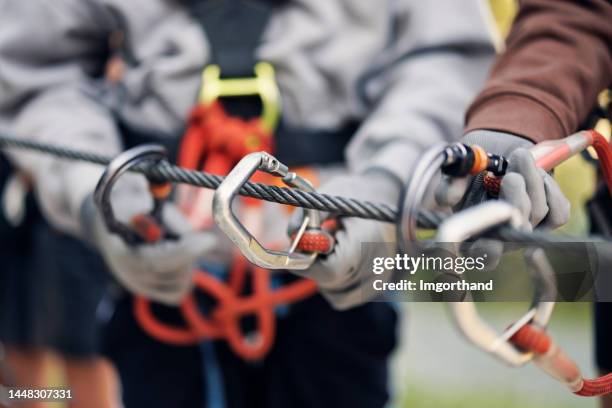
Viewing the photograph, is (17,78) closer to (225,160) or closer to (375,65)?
(225,160)

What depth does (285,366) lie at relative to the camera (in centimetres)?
90

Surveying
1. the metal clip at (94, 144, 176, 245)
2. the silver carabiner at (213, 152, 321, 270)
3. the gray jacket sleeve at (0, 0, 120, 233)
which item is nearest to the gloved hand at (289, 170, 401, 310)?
the silver carabiner at (213, 152, 321, 270)

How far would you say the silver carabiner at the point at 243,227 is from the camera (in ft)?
1.60

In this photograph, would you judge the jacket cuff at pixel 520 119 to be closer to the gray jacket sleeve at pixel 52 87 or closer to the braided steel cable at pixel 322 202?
the braided steel cable at pixel 322 202

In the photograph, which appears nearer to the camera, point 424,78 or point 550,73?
point 550,73

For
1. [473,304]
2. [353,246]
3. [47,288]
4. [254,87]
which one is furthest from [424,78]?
[47,288]

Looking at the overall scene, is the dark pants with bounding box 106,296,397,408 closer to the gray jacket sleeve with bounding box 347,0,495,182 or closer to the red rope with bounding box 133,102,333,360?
the red rope with bounding box 133,102,333,360

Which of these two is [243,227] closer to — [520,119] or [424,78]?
[520,119]

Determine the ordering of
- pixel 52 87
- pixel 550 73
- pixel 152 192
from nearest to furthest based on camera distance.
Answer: pixel 550 73
pixel 152 192
pixel 52 87

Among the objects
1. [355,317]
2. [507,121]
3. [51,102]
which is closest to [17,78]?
[51,102]

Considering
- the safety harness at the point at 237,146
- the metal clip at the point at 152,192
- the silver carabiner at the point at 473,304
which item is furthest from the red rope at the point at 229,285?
the silver carabiner at the point at 473,304

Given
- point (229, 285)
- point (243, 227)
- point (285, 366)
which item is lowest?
point (285, 366)

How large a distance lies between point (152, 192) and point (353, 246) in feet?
0.69

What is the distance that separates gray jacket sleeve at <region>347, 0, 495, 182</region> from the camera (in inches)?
31.0
